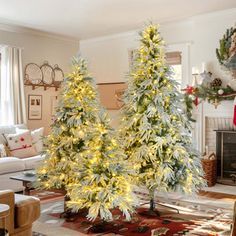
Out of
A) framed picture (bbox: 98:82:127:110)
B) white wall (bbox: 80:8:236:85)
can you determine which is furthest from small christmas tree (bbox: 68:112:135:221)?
framed picture (bbox: 98:82:127:110)

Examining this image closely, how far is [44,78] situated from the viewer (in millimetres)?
7383

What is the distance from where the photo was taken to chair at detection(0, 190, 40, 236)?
2.82m

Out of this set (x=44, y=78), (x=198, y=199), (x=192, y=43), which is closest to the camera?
(x=198, y=199)

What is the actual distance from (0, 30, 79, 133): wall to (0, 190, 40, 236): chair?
426cm

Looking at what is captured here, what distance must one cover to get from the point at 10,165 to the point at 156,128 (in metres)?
2.42

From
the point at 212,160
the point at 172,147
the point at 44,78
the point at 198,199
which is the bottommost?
the point at 198,199

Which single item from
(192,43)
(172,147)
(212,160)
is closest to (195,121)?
(212,160)

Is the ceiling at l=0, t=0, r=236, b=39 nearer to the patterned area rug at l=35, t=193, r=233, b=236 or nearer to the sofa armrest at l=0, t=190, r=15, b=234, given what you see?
the patterned area rug at l=35, t=193, r=233, b=236

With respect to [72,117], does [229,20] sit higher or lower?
higher

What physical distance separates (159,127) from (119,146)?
0.55m

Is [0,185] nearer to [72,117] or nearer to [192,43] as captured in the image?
[72,117]

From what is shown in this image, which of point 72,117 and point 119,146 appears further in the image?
point 72,117

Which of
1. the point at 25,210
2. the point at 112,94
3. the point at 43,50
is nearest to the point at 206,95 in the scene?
the point at 112,94

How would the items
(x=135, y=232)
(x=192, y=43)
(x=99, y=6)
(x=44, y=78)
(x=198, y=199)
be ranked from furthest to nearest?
(x=44, y=78), (x=192, y=43), (x=99, y=6), (x=198, y=199), (x=135, y=232)
